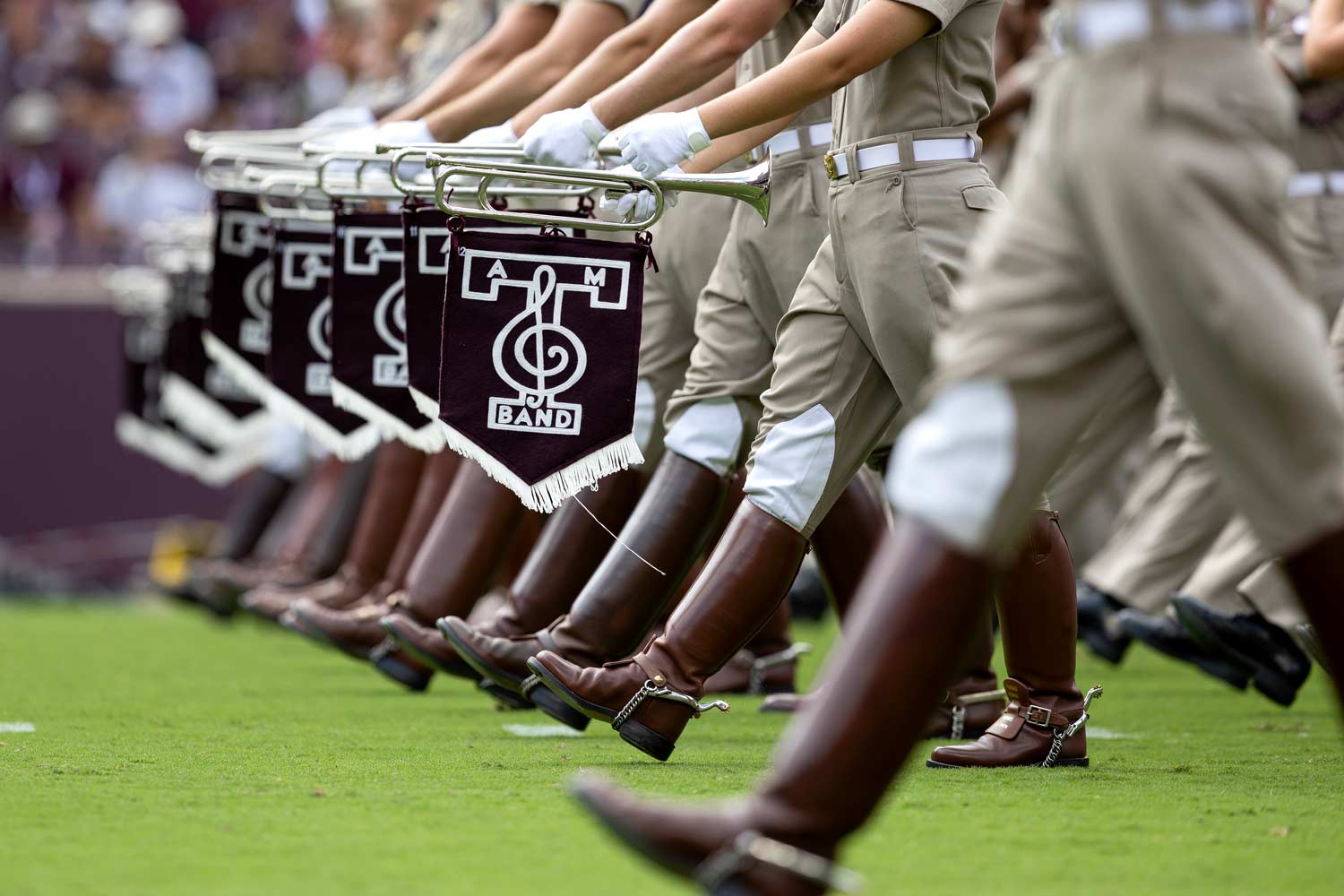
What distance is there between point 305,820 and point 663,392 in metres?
1.96

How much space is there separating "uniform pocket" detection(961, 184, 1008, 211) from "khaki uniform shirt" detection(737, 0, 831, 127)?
0.68 m

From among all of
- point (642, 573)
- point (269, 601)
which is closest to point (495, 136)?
point (642, 573)

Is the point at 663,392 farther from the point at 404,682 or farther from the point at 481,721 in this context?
the point at 404,682

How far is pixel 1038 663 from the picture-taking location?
→ 4.02m

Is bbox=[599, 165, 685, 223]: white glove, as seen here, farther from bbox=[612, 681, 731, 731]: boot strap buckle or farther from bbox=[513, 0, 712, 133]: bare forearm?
bbox=[612, 681, 731, 731]: boot strap buckle

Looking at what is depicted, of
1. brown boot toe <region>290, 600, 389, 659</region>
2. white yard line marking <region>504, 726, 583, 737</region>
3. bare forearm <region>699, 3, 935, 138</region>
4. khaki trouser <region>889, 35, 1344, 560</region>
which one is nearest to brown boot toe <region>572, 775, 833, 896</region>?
khaki trouser <region>889, 35, 1344, 560</region>

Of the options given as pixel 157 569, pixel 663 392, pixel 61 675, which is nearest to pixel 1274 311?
pixel 663 392

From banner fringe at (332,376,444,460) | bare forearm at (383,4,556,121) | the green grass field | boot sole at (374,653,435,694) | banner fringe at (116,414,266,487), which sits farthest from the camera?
banner fringe at (116,414,266,487)

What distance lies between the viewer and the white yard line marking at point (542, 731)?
4590mm

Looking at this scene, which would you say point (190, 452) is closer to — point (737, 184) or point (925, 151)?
point (737, 184)

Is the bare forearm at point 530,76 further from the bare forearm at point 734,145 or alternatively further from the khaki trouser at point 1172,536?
the khaki trouser at point 1172,536

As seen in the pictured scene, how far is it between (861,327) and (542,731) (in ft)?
4.53

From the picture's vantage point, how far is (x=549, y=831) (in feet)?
10.1

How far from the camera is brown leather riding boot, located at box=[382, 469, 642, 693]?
190 inches
